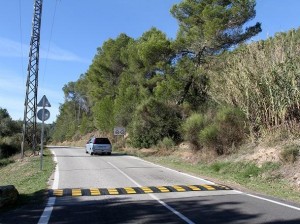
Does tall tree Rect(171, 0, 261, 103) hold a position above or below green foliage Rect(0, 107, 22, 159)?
above

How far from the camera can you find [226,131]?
23016mm

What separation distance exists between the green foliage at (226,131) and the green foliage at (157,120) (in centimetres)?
1167

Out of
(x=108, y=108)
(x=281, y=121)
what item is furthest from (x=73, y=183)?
(x=108, y=108)

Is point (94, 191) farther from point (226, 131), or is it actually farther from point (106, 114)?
point (106, 114)

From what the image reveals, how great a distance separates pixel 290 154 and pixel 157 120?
20.8 meters

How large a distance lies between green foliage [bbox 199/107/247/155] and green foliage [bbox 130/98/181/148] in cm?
1167

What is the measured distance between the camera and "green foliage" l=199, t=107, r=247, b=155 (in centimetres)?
2248

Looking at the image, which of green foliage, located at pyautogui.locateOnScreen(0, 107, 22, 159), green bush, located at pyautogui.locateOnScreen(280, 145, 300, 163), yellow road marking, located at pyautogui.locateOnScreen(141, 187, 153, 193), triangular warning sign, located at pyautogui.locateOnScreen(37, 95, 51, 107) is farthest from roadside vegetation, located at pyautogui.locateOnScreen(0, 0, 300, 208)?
triangular warning sign, located at pyautogui.locateOnScreen(37, 95, 51, 107)

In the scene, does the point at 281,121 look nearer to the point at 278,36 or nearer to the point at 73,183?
the point at 278,36

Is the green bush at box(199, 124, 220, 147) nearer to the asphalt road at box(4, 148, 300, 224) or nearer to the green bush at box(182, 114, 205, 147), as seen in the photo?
the green bush at box(182, 114, 205, 147)

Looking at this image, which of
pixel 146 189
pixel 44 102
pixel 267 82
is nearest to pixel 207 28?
pixel 267 82

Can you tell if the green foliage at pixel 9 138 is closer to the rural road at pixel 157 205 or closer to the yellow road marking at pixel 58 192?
the yellow road marking at pixel 58 192

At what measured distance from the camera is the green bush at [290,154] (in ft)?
53.0

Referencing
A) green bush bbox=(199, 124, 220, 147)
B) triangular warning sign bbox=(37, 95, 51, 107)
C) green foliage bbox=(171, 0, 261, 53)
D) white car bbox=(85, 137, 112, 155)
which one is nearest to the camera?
triangular warning sign bbox=(37, 95, 51, 107)
